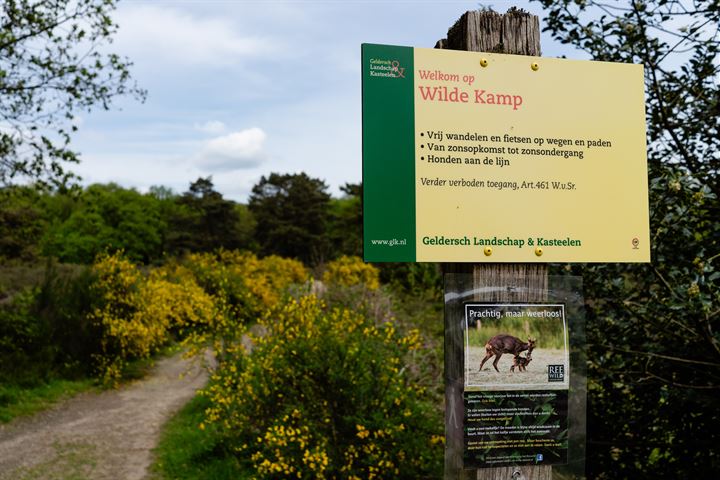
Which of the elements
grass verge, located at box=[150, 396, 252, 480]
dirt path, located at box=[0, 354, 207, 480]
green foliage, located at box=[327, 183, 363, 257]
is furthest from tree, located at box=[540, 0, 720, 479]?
green foliage, located at box=[327, 183, 363, 257]

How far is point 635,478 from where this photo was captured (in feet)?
13.3

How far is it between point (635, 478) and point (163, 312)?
929 cm

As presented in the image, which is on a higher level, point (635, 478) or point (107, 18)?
point (107, 18)

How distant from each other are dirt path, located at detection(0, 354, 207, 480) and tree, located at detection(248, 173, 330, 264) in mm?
22767

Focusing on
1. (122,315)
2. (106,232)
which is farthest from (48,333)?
(106,232)

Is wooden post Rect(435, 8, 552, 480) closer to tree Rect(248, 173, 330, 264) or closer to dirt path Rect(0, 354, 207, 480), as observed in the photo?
dirt path Rect(0, 354, 207, 480)

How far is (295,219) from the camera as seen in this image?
34.3 m

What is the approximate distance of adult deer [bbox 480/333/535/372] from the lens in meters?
2.40

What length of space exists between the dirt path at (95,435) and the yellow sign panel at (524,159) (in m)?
5.46

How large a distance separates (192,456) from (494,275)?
17.3 feet

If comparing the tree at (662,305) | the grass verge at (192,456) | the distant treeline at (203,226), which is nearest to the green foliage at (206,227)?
the distant treeline at (203,226)

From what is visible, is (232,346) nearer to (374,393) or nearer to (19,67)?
(374,393)

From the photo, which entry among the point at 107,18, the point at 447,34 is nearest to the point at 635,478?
the point at 447,34

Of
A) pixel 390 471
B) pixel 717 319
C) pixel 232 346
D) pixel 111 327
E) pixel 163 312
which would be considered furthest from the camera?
pixel 163 312
